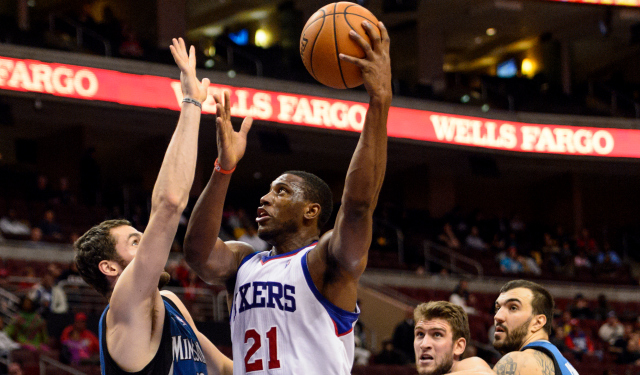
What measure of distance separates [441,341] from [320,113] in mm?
14016

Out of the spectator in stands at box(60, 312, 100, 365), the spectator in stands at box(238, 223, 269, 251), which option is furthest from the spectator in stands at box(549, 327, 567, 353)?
the spectator in stands at box(60, 312, 100, 365)

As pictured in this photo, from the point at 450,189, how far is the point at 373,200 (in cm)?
1953

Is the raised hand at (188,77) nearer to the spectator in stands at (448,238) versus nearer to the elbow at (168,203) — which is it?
the elbow at (168,203)

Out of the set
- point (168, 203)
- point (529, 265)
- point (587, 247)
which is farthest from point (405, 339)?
point (587, 247)

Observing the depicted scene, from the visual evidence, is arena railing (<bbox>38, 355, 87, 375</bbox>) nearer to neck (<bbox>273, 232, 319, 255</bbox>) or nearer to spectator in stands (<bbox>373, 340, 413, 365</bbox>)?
spectator in stands (<bbox>373, 340, 413, 365</bbox>)

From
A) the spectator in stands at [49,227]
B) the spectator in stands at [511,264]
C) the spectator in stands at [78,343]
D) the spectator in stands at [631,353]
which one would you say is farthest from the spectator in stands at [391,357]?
the spectator in stands at [511,264]

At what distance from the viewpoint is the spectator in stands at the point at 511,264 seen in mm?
18312

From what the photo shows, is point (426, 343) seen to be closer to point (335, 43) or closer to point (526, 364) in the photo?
point (526, 364)

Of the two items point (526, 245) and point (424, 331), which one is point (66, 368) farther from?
point (526, 245)

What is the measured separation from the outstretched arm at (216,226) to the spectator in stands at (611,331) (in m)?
12.6

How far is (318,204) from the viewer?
358 cm

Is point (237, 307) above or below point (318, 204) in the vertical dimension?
below

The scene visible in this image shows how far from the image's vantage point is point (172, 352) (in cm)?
329

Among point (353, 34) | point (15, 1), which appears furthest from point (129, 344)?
point (15, 1)
